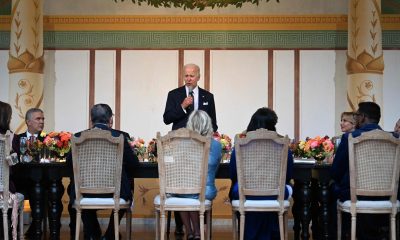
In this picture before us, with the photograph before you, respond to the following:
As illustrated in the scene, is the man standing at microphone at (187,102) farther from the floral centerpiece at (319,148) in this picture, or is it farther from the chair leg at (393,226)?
the chair leg at (393,226)

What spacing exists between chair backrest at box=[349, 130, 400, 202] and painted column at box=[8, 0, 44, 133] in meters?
4.89

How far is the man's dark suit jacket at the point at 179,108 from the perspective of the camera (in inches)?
298

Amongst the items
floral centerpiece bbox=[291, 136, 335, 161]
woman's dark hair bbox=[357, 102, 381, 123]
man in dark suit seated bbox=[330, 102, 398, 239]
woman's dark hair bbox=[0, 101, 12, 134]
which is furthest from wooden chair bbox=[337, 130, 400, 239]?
woman's dark hair bbox=[0, 101, 12, 134]

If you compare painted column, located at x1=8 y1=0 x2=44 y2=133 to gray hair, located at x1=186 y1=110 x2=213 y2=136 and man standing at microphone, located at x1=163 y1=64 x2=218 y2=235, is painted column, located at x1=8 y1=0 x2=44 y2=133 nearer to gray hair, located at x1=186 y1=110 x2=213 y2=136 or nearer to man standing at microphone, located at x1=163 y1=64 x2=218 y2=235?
man standing at microphone, located at x1=163 y1=64 x2=218 y2=235

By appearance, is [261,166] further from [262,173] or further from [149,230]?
[149,230]

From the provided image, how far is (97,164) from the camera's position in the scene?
5.96 metres

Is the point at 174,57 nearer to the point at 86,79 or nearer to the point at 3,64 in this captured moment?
the point at 86,79

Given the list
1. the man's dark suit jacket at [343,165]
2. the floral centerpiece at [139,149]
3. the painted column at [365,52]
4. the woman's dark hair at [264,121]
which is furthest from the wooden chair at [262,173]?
the painted column at [365,52]

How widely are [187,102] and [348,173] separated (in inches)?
76.3

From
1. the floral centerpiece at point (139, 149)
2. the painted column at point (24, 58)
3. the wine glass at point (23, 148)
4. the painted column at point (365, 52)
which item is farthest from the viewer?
the painted column at point (24, 58)

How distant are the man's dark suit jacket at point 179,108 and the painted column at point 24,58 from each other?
101 inches

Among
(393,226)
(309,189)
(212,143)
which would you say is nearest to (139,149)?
(212,143)

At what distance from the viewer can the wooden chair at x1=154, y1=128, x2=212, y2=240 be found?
585 cm

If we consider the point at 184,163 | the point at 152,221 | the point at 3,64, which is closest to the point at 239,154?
the point at 184,163
